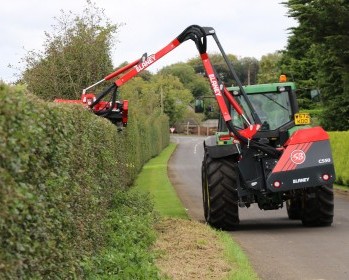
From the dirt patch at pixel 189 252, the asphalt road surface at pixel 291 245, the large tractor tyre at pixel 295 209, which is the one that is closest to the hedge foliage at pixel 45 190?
the dirt patch at pixel 189 252

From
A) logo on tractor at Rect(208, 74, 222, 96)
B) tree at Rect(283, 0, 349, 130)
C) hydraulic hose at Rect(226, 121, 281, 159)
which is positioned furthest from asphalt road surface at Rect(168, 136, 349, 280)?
tree at Rect(283, 0, 349, 130)

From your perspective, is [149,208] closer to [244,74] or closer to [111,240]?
[111,240]

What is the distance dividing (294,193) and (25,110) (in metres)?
10.2

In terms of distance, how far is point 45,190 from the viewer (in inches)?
252

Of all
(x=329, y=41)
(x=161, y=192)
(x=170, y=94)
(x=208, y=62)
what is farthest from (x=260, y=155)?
(x=170, y=94)

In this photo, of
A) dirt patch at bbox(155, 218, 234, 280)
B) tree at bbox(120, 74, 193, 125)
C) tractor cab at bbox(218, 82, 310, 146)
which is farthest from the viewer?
tree at bbox(120, 74, 193, 125)

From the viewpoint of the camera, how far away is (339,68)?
97.8 ft

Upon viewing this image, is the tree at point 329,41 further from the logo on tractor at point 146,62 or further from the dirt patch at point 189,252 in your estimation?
the dirt patch at point 189,252

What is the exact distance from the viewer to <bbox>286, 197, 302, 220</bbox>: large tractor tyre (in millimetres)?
16594

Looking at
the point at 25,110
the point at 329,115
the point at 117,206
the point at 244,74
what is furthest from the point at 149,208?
the point at 244,74

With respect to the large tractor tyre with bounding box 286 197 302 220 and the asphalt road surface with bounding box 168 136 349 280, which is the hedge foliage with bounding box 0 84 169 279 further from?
the large tractor tyre with bounding box 286 197 302 220

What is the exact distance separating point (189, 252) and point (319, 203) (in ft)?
15.4

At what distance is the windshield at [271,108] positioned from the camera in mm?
15867

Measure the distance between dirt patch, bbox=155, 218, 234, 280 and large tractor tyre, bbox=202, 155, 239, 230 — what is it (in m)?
0.49
